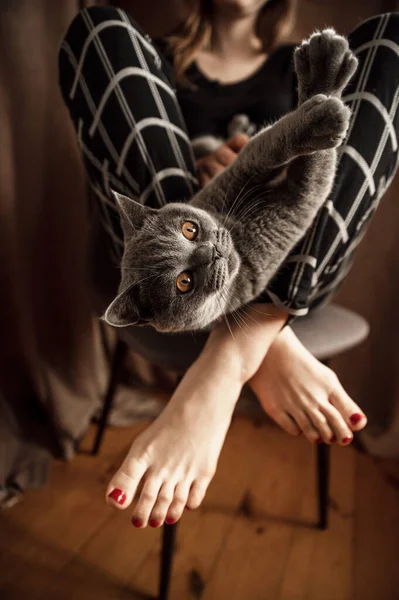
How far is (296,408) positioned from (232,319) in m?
0.18

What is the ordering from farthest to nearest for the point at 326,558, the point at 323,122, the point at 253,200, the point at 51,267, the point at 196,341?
the point at 51,267, the point at 326,558, the point at 196,341, the point at 253,200, the point at 323,122

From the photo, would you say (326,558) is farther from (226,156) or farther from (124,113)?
(124,113)

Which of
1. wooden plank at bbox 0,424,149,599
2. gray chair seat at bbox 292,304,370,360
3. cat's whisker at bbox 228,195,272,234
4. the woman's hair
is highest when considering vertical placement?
the woman's hair

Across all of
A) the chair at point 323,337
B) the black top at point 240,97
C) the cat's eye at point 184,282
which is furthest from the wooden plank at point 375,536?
the black top at point 240,97

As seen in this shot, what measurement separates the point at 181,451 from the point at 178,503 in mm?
74

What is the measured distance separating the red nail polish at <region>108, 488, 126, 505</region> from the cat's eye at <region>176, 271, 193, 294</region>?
0.30 m

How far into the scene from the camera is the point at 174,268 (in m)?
0.57

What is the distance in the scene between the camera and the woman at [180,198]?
2.02ft

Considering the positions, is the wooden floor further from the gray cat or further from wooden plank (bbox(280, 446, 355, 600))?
the gray cat

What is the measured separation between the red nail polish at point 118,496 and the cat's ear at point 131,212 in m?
0.38

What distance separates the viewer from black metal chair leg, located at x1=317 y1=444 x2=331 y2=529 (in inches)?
36.3

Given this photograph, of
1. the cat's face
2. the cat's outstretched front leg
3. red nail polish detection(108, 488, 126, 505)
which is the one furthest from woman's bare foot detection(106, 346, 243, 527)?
the cat's outstretched front leg

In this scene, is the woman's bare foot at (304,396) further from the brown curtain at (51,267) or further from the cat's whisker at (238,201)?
the brown curtain at (51,267)

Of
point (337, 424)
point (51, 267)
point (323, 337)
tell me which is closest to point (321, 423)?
point (337, 424)
